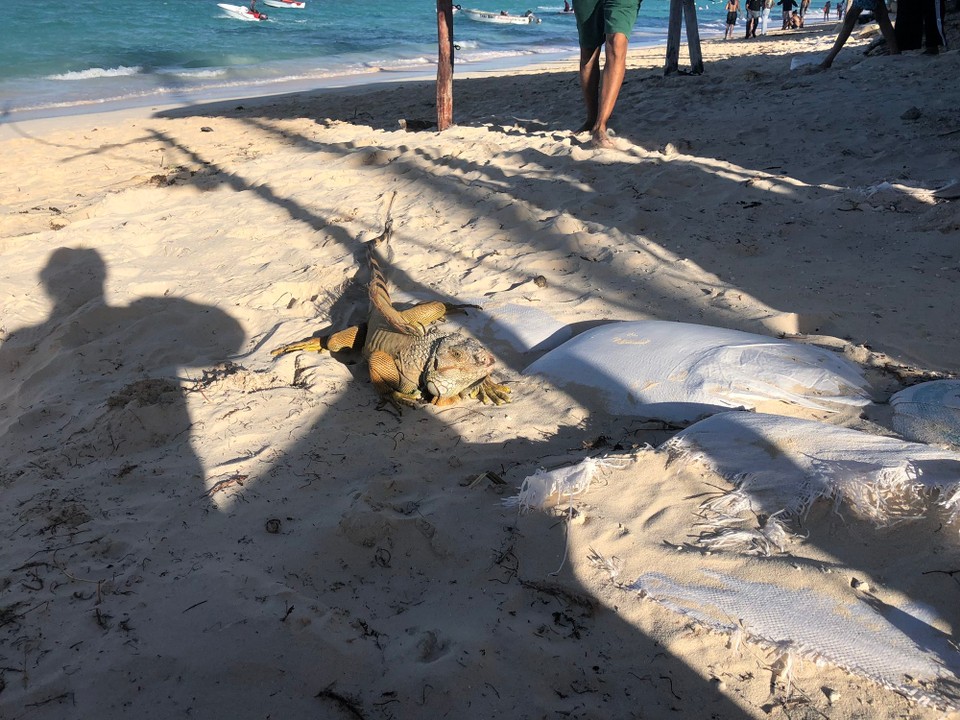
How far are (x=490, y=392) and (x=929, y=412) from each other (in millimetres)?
1916

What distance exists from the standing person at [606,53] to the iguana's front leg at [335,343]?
374cm

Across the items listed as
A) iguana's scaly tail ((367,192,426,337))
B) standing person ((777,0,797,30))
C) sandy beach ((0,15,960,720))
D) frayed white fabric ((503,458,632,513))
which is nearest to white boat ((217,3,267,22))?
standing person ((777,0,797,30))

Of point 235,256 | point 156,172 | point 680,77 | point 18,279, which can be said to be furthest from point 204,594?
point 680,77

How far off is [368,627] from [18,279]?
195 inches

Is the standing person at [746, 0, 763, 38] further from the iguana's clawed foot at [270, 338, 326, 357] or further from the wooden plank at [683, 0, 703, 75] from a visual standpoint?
the iguana's clawed foot at [270, 338, 326, 357]

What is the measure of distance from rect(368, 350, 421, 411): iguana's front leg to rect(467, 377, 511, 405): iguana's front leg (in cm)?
33

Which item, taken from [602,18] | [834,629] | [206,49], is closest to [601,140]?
[602,18]

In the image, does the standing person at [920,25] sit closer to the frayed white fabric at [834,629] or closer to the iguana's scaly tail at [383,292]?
the iguana's scaly tail at [383,292]

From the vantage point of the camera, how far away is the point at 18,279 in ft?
17.3

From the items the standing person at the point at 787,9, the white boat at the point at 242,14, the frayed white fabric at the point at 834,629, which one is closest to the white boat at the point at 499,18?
the white boat at the point at 242,14

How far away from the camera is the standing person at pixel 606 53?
623 centimetres

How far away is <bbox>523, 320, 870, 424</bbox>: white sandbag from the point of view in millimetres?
2832

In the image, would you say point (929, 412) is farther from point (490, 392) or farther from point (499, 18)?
point (499, 18)

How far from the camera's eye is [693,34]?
33.7 feet
